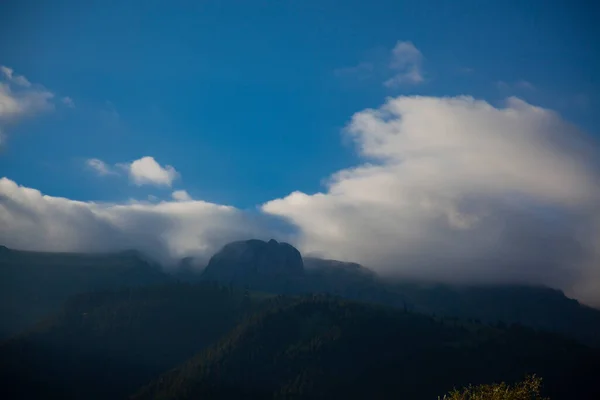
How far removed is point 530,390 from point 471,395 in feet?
32.8

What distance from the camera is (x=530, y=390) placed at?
89.1 meters

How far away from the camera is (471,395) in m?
91.5
